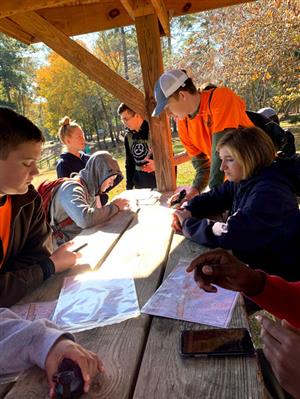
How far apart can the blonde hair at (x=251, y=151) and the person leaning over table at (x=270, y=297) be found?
2.39ft

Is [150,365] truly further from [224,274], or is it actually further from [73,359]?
[224,274]

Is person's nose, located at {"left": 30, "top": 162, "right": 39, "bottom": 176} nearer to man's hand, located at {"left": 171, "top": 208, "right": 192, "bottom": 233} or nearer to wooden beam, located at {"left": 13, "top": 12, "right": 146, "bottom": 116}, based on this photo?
man's hand, located at {"left": 171, "top": 208, "right": 192, "bottom": 233}

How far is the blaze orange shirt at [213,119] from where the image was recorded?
2.47m

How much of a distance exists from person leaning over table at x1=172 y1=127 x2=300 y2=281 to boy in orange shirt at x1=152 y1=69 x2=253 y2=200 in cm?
45

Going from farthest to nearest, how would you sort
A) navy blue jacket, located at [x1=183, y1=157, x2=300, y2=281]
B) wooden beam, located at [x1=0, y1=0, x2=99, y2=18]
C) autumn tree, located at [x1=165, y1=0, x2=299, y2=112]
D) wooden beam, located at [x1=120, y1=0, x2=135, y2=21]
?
autumn tree, located at [x1=165, y1=0, x2=299, y2=112], wooden beam, located at [x1=120, y1=0, x2=135, y2=21], wooden beam, located at [x1=0, y1=0, x2=99, y2=18], navy blue jacket, located at [x1=183, y1=157, x2=300, y2=281]

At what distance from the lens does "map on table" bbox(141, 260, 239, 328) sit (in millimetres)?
1173

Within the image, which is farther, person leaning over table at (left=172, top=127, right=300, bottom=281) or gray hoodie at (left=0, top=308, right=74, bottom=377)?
person leaning over table at (left=172, top=127, right=300, bottom=281)

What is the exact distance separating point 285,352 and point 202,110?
1977 millimetres

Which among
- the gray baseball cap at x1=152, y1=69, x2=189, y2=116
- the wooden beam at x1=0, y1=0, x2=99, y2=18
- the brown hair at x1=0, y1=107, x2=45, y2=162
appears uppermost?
the wooden beam at x1=0, y1=0, x2=99, y2=18

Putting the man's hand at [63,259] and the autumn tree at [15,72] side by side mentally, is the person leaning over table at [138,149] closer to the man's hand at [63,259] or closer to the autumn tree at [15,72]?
the man's hand at [63,259]

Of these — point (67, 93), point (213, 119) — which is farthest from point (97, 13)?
point (67, 93)

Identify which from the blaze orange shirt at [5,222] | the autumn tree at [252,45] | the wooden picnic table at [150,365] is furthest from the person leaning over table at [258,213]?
the autumn tree at [252,45]

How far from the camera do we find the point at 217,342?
102 cm

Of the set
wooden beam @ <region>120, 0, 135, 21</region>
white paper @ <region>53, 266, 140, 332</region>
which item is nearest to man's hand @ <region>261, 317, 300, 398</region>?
white paper @ <region>53, 266, 140, 332</region>
